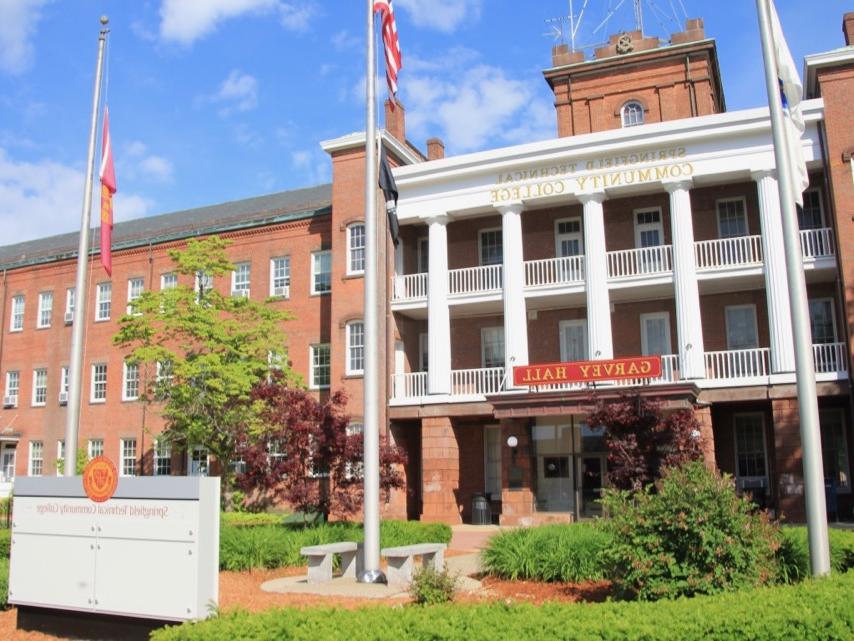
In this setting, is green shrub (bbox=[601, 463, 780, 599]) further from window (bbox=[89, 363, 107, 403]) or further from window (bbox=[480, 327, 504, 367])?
window (bbox=[89, 363, 107, 403])

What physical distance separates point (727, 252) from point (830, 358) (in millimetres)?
4548

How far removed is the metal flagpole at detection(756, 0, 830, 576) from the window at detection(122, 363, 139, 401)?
102 feet

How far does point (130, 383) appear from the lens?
38219mm

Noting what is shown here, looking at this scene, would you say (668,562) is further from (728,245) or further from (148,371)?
(148,371)

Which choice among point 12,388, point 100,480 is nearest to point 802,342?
point 100,480

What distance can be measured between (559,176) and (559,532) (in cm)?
1710

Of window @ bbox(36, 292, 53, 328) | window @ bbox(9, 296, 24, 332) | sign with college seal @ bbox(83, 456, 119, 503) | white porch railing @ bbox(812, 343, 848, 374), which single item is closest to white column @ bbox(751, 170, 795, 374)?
white porch railing @ bbox(812, 343, 848, 374)

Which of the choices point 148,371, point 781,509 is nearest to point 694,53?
point 781,509

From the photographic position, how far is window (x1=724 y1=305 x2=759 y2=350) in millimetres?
29281

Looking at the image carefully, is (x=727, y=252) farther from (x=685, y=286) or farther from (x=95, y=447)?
(x=95, y=447)

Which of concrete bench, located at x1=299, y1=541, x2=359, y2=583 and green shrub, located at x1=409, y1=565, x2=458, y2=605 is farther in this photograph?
concrete bench, located at x1=299, y1=541, x2=359, y2=583

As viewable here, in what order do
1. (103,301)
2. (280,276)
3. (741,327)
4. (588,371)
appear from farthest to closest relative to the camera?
1. (103,301)
2. (280,276)
3. (741,327)
4. (588,371)

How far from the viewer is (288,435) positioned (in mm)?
19594

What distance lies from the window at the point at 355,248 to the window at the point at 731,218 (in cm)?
1246
